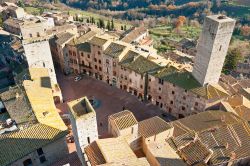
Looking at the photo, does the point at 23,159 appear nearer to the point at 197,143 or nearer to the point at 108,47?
the point at 197,143

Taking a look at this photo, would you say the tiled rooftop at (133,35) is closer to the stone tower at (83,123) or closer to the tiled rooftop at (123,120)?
the tiled rooftop at (123,120)

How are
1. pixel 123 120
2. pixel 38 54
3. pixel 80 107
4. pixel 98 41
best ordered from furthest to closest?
pixel 98 41 → pixel 38 54 → pixel 123 120 → pixel 80 107

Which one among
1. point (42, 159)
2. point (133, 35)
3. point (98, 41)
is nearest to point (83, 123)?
point (42, 159)

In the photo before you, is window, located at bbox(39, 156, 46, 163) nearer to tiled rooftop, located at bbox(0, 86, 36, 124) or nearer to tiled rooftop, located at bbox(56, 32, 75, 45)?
tiled rooftop, located at bbox(0, 86, 36, 124)

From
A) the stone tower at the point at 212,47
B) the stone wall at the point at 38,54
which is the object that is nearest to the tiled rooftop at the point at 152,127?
the stone tower at the point at 212,47

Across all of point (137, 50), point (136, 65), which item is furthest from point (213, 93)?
point (137, 50)

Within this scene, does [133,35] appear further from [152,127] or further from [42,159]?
[42,159]
